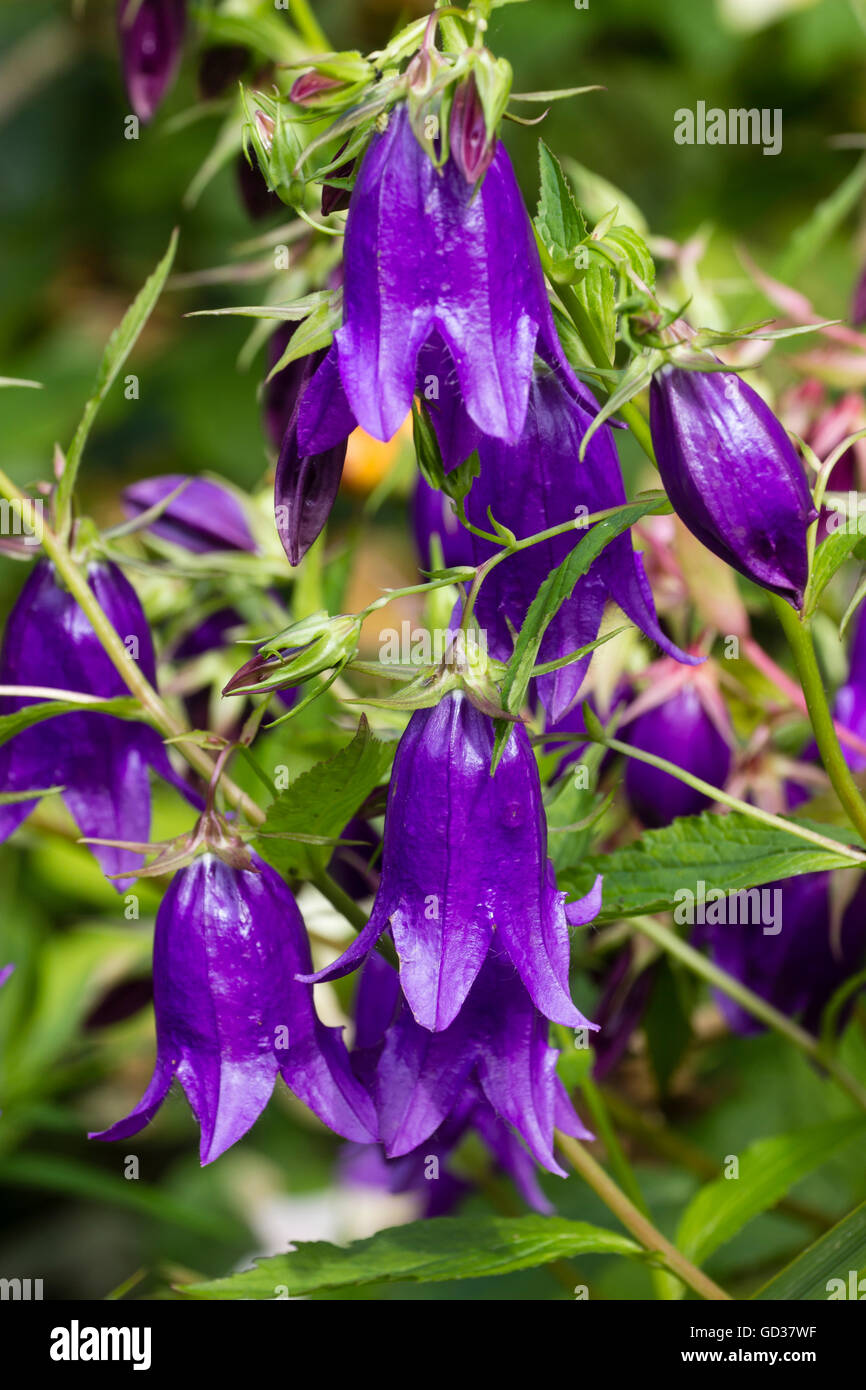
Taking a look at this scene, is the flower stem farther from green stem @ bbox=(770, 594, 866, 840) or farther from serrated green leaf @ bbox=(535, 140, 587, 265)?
serrated green leaf @ bbox=(535, 140, 587, 265)

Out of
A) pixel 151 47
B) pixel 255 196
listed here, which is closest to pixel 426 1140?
pixel 255 196

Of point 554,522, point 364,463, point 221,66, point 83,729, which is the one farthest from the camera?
point 364,463

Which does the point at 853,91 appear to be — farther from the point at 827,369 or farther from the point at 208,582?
the point at 208,582

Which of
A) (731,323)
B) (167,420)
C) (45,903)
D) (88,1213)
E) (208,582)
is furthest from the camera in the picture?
(167,420)

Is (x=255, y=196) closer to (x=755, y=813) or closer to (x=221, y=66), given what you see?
(x=221, y=66)

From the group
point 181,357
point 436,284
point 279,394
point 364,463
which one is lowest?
point 436,284

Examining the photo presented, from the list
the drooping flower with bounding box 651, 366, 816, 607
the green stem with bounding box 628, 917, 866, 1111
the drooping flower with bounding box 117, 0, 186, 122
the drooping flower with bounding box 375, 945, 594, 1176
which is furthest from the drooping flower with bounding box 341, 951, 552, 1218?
the drooping flower with bounding box 117, 0, 186, 122
